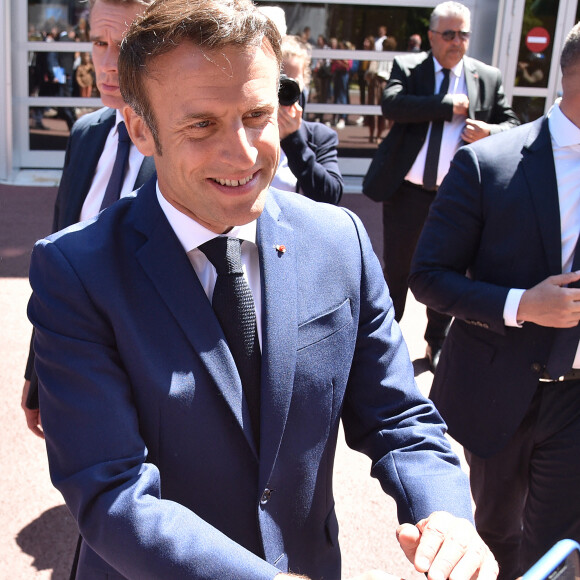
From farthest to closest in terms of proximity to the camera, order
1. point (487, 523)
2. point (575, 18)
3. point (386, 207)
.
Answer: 1. point (575, 18)
2. point (386, 207)
3. point (487, 523)

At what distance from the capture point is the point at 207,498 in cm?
154

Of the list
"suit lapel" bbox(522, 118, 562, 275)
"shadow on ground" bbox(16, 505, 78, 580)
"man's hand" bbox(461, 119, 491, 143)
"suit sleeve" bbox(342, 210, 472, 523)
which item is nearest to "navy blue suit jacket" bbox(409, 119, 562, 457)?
"suit lapel" bbox(522, 118, 562, 275)

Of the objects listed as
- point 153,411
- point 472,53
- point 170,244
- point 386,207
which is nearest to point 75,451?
point 153,411

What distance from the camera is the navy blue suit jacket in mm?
2564

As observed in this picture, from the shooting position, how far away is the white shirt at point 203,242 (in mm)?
1570

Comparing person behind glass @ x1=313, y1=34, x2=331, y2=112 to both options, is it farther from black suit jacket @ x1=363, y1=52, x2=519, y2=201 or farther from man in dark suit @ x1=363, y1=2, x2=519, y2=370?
man in dark suit @ x1=363, y1=2, x2=519, y2=370

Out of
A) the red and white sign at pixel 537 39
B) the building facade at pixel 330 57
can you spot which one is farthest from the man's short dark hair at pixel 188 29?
the red and white sign at pixel 537 39

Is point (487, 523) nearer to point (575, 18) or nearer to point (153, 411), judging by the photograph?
point (153, 411)

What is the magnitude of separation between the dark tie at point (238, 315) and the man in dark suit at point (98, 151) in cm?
114

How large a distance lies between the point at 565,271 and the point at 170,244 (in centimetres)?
151

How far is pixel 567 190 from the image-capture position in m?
2.56

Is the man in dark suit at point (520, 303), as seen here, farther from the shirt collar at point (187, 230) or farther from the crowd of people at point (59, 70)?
the crowd of people at point (59, 70)

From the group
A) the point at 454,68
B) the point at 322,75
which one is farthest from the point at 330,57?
the point at 454,68

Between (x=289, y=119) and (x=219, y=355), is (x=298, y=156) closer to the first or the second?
(x=289, y=119)
